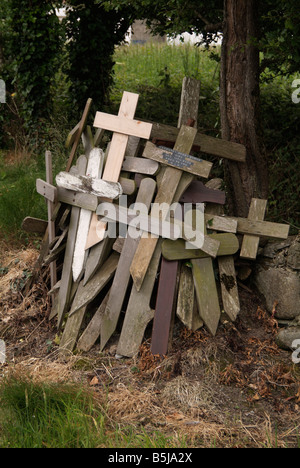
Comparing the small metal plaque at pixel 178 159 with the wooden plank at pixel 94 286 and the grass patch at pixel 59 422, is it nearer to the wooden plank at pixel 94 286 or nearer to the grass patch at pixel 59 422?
the wooden plank at pixel 94 286

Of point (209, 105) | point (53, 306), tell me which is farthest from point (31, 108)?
point (53, 306)

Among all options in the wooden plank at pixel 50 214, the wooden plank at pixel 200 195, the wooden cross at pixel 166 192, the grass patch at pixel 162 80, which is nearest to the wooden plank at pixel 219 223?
the wooden plank at pixel 200 195

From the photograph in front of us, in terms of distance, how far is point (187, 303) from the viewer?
3896mm

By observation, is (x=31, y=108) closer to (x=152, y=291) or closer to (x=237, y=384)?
(x=152, y=291)

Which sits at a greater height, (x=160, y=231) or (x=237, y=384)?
(x=160, y=231)

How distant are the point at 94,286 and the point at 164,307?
0.60 metres

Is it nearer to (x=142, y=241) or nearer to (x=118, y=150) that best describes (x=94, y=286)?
(x=142, y=241)

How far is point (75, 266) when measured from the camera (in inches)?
165

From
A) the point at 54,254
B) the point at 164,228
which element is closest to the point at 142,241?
the point at 164,228

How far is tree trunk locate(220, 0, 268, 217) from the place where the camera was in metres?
4.50

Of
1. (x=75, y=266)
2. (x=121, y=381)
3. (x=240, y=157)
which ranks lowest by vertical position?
(x=121, y=381)

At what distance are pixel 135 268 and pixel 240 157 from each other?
1339 mm

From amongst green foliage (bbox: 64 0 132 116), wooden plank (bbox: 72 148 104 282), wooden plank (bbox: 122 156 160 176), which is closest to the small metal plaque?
wooden plank (bbox: 122 156 160 176)

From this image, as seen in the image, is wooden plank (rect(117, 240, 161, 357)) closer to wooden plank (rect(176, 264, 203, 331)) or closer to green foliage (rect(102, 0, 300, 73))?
wooden plank (rect(176, 264, 203, 331))
